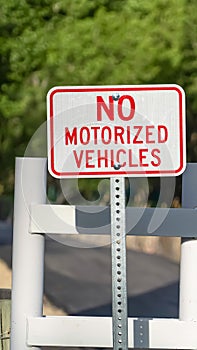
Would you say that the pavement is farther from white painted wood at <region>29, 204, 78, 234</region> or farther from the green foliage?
white painted wood at <region>29, 204, 78, 234</region>

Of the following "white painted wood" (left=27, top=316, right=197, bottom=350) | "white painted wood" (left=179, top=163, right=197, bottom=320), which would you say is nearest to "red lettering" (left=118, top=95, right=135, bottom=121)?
"white painted wood" (left=179, top=163, right=197, bottom=320)

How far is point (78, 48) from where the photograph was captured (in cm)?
2073

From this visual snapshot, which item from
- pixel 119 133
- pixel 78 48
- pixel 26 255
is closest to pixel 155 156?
pixel 119 133

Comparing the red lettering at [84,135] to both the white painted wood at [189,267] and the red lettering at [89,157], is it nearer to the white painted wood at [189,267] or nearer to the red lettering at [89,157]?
the red lettering at [89,157]

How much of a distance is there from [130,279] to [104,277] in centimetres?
70

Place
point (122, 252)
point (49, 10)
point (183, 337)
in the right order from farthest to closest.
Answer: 1. point (49, 10)
2. point (183, 337)
3. point (122, 252)

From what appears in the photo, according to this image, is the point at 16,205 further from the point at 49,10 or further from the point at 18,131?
the point at 18,131

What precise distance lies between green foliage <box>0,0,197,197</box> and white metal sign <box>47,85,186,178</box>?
14203mm

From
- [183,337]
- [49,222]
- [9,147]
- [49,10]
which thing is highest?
[49,10]

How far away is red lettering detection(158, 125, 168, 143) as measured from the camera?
466 cm

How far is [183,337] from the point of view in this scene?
5.36 metres

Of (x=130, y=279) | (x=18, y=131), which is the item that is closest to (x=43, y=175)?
(x=18, y=131)

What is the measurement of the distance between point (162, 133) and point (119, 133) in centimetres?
18

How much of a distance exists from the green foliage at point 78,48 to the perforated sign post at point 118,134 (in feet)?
46.6
